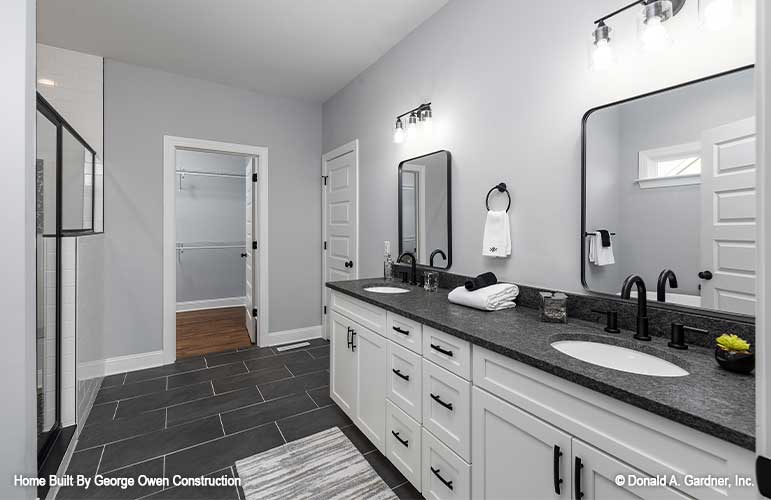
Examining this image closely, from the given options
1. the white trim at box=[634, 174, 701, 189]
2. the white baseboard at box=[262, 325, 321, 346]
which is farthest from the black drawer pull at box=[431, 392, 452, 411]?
the white baseboard at box=[262, 325, 321, 346]

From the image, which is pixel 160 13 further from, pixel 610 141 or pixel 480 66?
pixel 610 141

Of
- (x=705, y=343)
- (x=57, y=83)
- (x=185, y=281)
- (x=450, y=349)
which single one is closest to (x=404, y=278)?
(x=450, y=349)

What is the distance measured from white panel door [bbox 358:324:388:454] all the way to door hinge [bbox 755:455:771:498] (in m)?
1.49

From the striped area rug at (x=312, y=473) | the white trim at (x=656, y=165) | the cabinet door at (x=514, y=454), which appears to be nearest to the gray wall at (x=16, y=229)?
the striped area rug at (x=312, y=473)

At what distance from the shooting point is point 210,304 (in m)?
5.75

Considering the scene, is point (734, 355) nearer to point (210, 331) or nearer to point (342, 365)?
point (342, 365)

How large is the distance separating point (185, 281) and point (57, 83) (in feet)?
10.7

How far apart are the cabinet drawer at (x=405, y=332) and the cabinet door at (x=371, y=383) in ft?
0.32

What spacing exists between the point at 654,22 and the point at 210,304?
20.1ft

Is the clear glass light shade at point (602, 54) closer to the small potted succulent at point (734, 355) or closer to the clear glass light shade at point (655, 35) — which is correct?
the clear glass light shade at point (655, 35)

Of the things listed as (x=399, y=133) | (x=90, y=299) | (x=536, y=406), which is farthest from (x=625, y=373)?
(x=90, y=299)

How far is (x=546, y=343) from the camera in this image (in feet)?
4.11

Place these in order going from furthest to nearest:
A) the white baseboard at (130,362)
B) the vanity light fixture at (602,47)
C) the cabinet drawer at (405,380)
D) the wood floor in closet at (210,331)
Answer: the wood floor in closet at (210,331) < the white baseboard at (130,362) < the cabinet drawer at (405,380) < the vanity light fixture at (602,47)

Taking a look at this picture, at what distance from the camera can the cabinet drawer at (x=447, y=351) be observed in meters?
1.39
